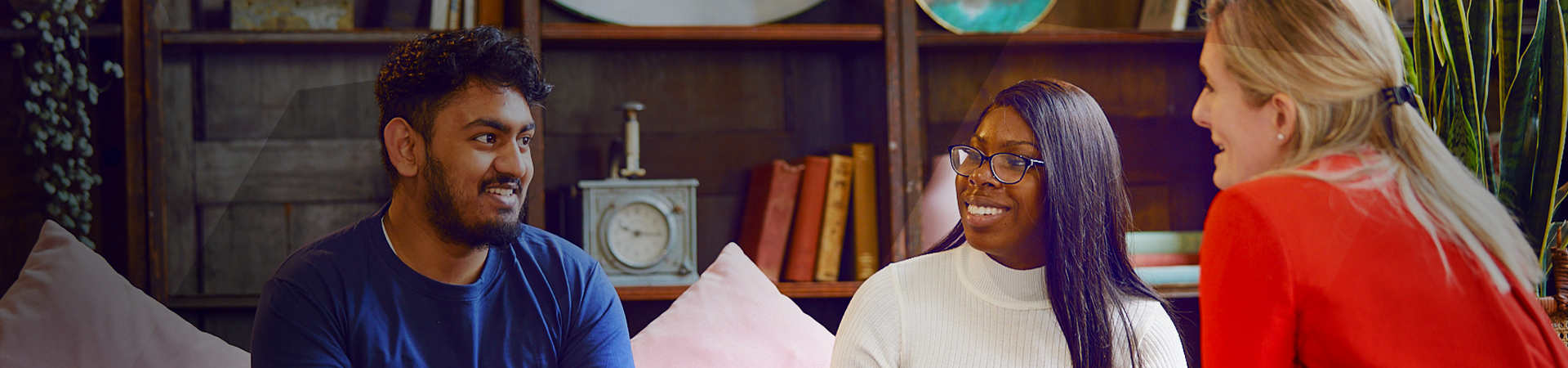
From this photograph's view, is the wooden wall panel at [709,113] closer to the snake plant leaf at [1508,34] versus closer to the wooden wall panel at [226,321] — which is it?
the wooden wall panel at [226,321]

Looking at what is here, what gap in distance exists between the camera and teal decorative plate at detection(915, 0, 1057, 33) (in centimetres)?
144

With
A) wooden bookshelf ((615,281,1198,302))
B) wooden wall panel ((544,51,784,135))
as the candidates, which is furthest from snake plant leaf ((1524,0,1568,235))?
wooden wall panel ((544,51,784,135))

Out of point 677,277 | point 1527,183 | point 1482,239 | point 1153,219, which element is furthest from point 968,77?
point 1482,239

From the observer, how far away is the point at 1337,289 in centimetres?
43

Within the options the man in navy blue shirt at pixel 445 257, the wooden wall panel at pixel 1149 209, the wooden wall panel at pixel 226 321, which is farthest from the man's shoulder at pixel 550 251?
the wooden wall panel at pixel 226 321

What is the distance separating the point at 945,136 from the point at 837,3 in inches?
13.0

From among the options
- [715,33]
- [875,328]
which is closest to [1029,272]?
[875,328]

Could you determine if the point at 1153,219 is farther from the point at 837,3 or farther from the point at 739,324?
the point at 837,3

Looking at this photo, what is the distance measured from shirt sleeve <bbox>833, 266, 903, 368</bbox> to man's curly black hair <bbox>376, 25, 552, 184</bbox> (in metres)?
0.34

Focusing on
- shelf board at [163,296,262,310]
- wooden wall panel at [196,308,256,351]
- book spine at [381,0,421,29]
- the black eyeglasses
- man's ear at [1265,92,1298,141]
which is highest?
book spine at [381,0,421,29]

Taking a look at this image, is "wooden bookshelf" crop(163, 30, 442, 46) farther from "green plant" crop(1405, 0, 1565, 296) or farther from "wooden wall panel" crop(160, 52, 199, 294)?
"green plant" crop(1405, 0, 1565, 296)

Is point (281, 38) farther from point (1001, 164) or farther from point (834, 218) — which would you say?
point (1001, 164)

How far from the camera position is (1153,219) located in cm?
77

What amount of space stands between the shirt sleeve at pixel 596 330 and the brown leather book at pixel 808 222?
0.68m
